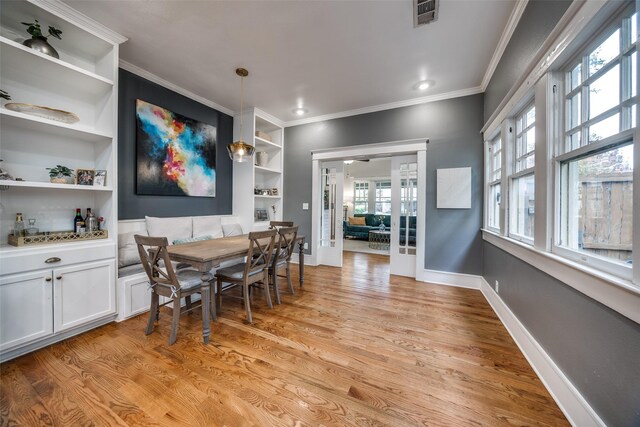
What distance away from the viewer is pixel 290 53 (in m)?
2.68

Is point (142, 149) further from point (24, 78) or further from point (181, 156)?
point (24, 78)

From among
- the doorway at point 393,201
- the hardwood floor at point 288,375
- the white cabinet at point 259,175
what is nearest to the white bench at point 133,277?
the hardwood floor at point 288,375

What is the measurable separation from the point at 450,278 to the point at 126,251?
4.33 metres

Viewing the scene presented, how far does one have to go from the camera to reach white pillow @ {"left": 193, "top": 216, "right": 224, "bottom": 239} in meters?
3.48

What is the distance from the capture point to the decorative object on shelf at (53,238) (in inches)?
76.5

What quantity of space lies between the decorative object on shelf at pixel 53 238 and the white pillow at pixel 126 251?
10.7 inches

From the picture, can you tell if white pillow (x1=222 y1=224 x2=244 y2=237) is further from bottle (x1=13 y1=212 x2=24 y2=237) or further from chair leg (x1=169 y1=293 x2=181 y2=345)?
bottle (x1=13 y1=212 x2=24 y2=237)

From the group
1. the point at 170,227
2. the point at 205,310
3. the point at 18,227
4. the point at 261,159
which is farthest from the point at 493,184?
the point at 18,227

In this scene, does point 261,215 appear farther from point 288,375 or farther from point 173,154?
point 288,375

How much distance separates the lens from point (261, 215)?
474cm

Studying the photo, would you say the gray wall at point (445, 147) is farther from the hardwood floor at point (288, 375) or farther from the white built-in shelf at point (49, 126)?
the white built-in shelf at point (49, 126)

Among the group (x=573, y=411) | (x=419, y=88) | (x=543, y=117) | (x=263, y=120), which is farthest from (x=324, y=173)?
(x=573, y=411)

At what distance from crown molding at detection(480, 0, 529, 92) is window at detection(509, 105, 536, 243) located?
2.52 ft

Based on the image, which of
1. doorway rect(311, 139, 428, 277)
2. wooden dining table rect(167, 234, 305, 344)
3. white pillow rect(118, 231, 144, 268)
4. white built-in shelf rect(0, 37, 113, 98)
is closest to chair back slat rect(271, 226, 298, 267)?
wooden dining table rect(167, 234, 305, 344)
